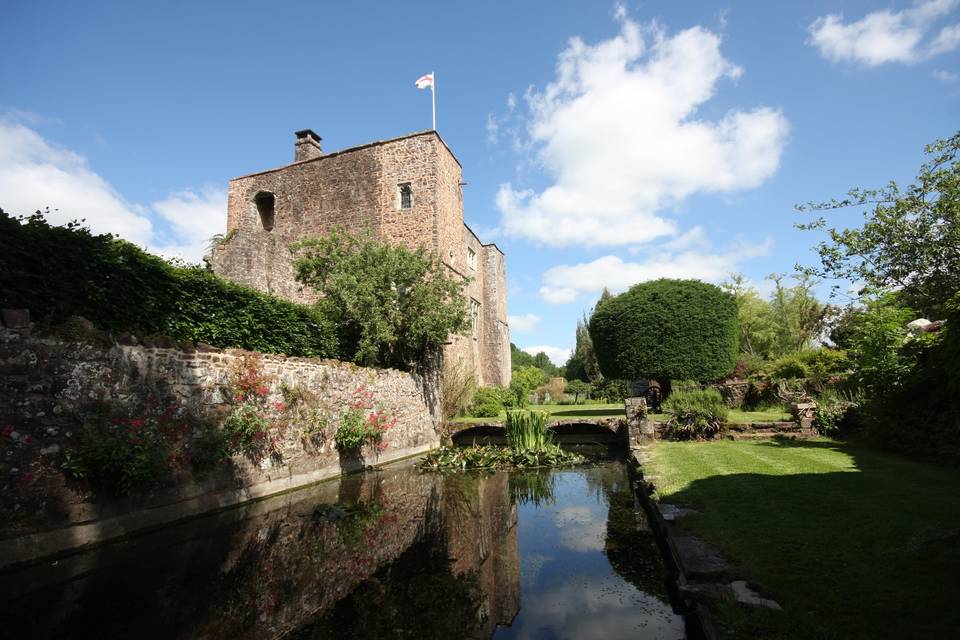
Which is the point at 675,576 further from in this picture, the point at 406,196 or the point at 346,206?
the point at 346,206

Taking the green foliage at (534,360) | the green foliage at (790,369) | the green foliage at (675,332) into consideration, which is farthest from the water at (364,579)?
the green foliage at (534,360)

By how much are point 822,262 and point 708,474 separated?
13.2 metres

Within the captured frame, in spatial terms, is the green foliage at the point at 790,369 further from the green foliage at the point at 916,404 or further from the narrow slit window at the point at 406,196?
the narrow slit window at the point at 406,196

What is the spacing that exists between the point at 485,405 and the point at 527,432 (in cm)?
651

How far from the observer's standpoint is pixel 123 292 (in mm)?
6738

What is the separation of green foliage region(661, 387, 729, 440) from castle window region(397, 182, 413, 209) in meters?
12.1

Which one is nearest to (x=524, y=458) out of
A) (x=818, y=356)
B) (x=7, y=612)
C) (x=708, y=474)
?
(x=708, y=474)

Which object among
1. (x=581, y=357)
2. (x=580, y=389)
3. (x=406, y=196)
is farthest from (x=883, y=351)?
(x=581, y=357)

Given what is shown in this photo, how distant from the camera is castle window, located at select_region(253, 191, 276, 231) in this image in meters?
21.5

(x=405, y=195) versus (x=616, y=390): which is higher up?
(x=405, y=195)

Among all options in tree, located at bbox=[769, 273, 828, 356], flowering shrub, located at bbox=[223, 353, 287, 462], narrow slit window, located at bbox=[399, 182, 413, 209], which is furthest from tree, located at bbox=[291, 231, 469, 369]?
tree, located at bbox=[769, 273, 828, 356]

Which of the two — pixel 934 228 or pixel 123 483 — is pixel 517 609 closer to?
pixel 123 483

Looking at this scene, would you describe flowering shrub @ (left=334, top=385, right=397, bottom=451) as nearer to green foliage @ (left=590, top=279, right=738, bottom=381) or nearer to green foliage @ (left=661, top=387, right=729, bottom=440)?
green foliage @ (left=661, top=387, right=729, bottom=440)

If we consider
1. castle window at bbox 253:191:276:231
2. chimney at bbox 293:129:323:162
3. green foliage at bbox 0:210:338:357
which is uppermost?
chimney at bbox 293:129:323:162
